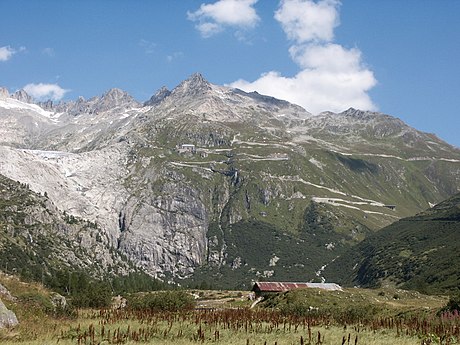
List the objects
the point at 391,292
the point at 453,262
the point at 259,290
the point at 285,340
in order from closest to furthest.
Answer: the point at 285,340
the point at 391,292
the point at 259,290
the point at 453,262

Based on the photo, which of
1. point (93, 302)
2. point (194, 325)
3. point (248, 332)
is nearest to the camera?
point (248, 332)

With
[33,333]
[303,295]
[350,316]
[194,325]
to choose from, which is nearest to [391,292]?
[303,295]

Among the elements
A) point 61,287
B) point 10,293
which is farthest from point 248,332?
point 61,287

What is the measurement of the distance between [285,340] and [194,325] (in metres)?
7.26

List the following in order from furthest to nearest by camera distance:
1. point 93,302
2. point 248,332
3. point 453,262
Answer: point 453,262, point 93,302, point 248,332

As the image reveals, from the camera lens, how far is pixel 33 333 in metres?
23.3

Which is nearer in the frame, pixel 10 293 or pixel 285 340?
pixel 285 340

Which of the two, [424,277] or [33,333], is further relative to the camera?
[424,277]

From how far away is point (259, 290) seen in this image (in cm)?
10438

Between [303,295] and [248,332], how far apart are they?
46360 mm

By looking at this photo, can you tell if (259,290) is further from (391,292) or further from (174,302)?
(174,302)

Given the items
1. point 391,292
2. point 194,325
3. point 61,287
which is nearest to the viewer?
point 194,325

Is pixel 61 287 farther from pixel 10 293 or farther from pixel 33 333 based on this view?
pixel 33 333

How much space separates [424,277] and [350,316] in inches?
6754
